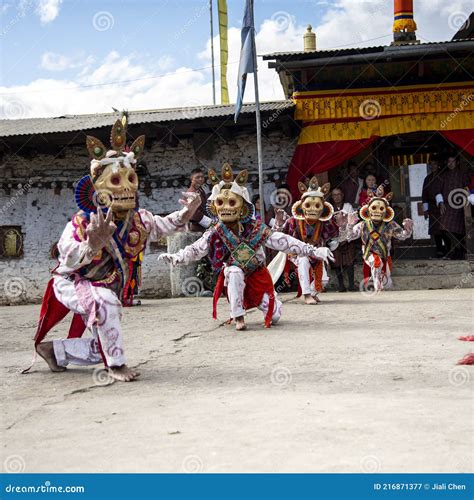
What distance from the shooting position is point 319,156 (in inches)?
542

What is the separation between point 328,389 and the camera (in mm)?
4660

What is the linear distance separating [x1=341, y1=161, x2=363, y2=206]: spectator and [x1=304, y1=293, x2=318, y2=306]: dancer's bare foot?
13.7ft

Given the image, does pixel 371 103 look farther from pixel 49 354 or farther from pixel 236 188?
pixel 49 354

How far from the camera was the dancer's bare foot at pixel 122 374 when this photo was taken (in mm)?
5309

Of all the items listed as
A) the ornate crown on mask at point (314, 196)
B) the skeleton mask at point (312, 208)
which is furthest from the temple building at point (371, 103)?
the skeleton mask at point (312, 208)

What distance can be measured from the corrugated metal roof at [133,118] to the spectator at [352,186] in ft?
6.05

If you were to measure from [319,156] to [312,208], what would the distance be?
303 centimetres

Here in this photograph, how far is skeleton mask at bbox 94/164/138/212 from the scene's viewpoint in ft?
18.7

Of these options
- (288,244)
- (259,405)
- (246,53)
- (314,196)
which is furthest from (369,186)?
(259,405)

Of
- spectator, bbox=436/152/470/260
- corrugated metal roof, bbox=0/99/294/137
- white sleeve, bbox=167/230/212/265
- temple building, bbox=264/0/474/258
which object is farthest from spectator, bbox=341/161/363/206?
white sleeve, bbox=167/230/212/265

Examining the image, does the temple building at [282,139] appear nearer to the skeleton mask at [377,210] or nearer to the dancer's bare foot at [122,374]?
the skeleton mask at [377,210]

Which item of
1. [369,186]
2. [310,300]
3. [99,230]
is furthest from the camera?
[369,186]

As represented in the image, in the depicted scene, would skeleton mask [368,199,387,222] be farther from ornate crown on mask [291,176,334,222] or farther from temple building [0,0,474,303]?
temple building [0,0,474,303]
